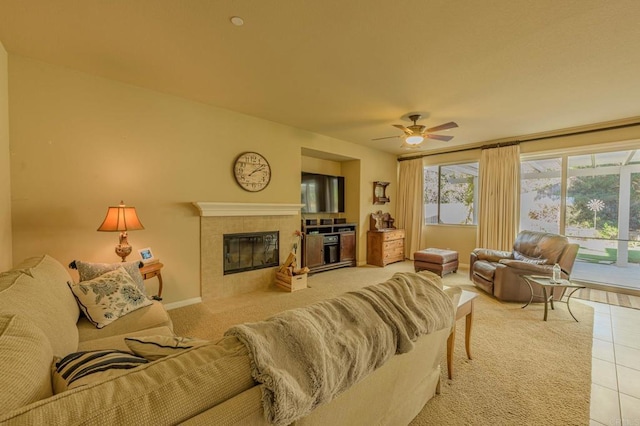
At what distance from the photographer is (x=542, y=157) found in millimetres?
4844

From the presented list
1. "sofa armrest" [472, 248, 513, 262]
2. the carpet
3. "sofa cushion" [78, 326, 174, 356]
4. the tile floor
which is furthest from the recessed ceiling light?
the carpet

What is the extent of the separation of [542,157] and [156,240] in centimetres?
620

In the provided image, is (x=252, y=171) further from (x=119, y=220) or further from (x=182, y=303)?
(x=182, y=303)

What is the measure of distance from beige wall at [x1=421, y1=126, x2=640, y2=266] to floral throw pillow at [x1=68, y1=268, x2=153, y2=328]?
5624 millimetres

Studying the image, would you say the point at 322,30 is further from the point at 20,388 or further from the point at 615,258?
the point at 615,258

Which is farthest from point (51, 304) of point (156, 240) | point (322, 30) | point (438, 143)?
point (438, 143)

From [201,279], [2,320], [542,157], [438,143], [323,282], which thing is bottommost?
[323,282]

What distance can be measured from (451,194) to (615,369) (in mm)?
4303

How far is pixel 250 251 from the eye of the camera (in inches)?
161

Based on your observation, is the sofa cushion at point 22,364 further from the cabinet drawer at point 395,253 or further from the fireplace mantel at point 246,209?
the cabinet drawer at point 395,253

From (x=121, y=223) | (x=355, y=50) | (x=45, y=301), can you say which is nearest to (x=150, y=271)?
(x=121, y=223)

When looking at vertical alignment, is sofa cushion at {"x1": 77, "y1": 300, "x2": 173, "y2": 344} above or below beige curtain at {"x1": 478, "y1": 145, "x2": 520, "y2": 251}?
below

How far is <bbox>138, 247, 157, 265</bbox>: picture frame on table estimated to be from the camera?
2988mm

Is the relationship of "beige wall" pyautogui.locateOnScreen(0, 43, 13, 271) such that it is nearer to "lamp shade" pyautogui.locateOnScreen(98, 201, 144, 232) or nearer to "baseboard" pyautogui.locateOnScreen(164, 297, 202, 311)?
"lamp shade" pyautogui.locateOnScreen(98, 201, 144, 232)
